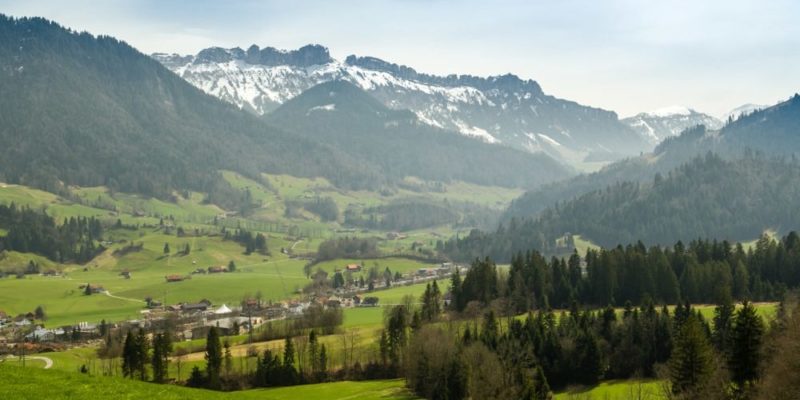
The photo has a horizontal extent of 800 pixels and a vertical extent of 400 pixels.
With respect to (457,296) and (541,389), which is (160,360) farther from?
(457,296)

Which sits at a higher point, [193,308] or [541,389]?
[541,389]

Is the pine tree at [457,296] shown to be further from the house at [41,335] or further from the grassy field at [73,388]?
the grassy field at [73,388]

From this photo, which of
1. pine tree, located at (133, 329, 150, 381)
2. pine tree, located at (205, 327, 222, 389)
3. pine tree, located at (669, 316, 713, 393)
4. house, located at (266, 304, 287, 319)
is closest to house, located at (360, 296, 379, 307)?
house, located at (266, 304, 287, 319)

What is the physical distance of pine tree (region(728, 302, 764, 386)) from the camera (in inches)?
2635

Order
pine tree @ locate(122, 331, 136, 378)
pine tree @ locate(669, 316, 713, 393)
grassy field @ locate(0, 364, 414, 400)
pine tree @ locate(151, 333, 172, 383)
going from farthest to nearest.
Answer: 1. pine tree @ locate(151, 333, 172, 383)
2. pine tree @ locate(122, 331, 136, 378)
3. pine tree @ locate(669, 316, 713, 393)
4. grassy field @ locate(0, 364, 414, 400)

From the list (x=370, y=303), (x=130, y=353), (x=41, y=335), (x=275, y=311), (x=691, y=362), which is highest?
(x=691, y=362)

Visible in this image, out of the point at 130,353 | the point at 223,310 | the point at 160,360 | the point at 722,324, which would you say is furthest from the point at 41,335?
the point at 722,324

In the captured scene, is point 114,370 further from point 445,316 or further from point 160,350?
point 445,316

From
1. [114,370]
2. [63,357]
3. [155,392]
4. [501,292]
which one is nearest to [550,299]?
[501,292]

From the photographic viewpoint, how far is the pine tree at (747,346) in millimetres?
66938

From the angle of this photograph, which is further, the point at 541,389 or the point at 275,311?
the point at 275,311

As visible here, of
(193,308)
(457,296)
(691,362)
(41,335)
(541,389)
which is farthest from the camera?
(193,308)

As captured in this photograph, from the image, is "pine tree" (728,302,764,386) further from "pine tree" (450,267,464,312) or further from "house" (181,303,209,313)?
"house" (181,303,209,313)

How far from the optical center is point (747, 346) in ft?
221
